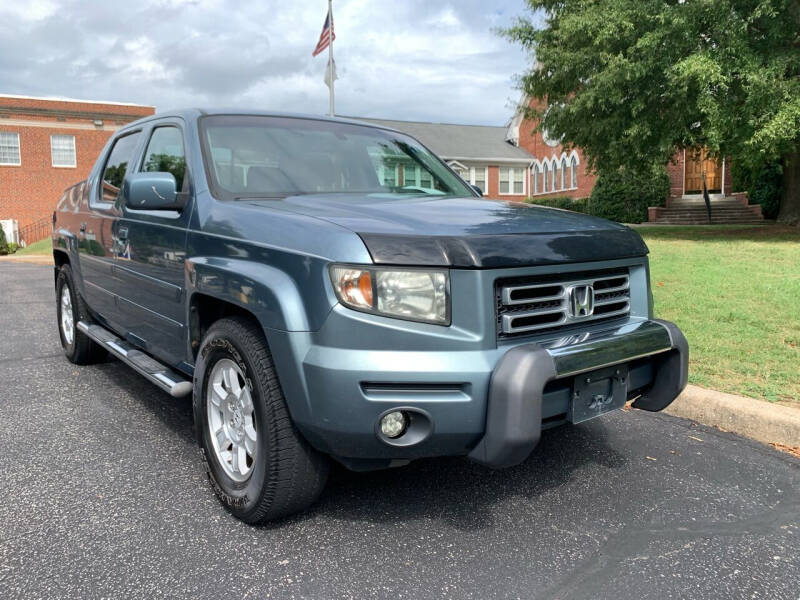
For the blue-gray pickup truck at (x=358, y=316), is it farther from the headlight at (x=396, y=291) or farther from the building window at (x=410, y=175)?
the building window at (x=410, y=175)

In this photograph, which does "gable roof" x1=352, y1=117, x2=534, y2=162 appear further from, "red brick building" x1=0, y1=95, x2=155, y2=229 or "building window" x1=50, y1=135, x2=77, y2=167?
"building window" x1=50, y1=135, x2=77, y2=167

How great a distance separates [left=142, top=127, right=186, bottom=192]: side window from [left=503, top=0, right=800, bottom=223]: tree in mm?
12610

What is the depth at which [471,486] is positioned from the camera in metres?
3.29

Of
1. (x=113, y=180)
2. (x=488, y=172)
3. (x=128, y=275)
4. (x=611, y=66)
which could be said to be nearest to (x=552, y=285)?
(x=128, y=275)

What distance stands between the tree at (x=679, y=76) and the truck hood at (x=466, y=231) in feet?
41.2

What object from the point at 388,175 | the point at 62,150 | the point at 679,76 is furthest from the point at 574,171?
the point at 388,175

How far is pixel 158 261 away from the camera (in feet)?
12.0

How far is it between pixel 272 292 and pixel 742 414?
2.95 metres

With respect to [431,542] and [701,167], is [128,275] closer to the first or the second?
[431,542]

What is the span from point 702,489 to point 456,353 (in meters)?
1.65

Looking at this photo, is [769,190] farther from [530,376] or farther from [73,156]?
[73,156]

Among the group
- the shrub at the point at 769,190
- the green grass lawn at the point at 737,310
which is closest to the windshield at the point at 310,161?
the green grass lawn at the point at 737,310

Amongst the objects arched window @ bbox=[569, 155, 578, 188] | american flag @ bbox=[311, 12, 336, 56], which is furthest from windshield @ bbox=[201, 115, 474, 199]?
arched window @ bbox=[569, 155, 578, 188]

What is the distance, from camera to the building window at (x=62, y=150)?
35.9m
